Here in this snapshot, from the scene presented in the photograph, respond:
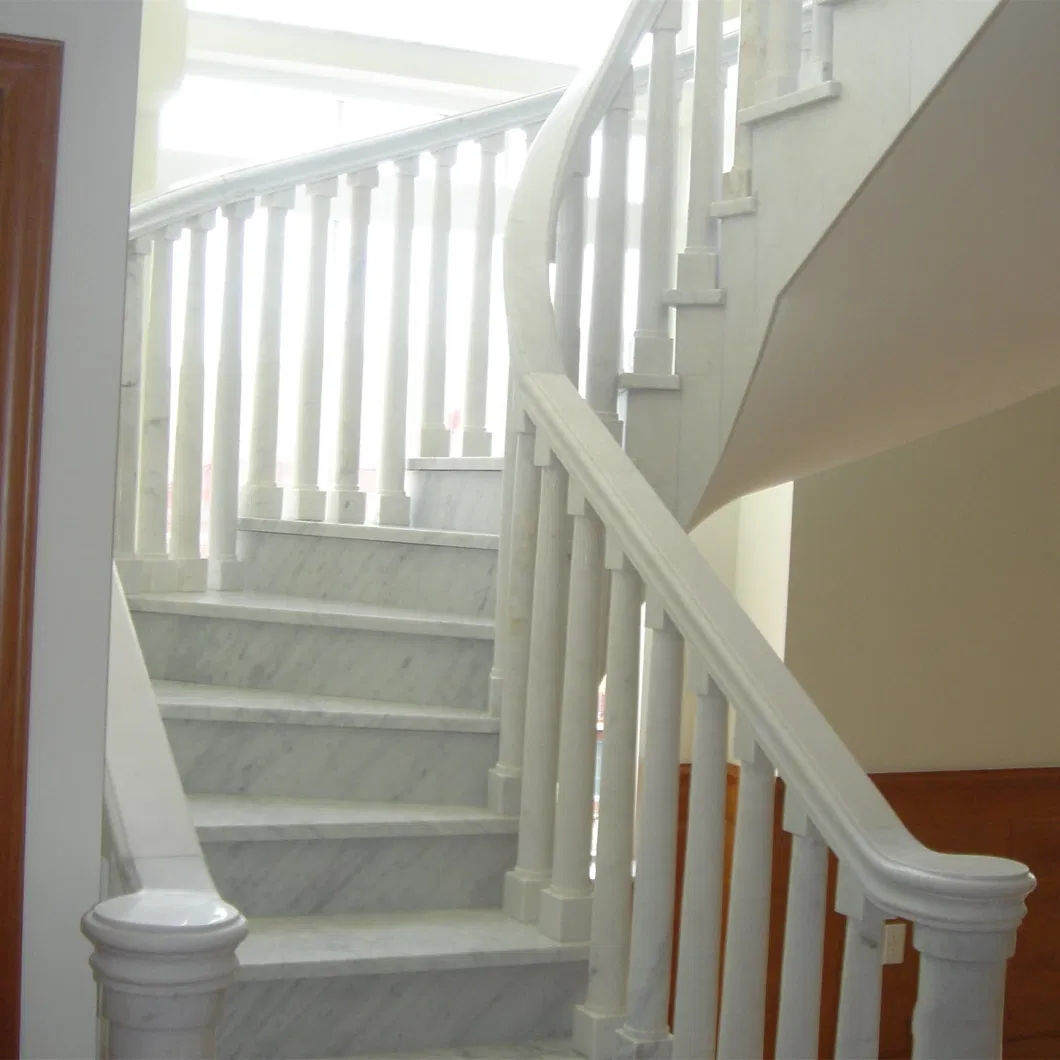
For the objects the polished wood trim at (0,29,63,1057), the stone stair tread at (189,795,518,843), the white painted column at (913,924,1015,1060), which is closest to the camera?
the polished wood trim at (0,29,63,1057)

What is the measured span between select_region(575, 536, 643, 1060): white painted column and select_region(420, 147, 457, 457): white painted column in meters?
1.32

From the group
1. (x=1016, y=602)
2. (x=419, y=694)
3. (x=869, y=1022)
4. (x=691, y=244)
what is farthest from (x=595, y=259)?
(x=1016, y=602)

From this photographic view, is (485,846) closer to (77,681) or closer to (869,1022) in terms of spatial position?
(869,1022)

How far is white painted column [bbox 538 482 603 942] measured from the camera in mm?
2164

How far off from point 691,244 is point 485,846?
120cm

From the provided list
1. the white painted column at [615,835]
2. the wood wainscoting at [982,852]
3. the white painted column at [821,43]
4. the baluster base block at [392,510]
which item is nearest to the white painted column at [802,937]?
the white painted column at [615,835]

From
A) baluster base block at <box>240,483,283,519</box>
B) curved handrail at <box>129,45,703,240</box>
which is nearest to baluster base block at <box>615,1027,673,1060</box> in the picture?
baluster base block at <box>240,483,283,519</box>

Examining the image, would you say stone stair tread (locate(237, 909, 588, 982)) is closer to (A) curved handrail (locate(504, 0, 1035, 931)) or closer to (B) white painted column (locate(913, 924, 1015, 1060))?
(A) curved handrail (locate(504, 0, 1035, 931))

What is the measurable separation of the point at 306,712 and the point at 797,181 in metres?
1.30

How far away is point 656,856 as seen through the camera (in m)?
Result: 1.95

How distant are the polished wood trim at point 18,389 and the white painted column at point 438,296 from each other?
1.95 m

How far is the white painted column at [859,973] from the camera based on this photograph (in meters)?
1.61

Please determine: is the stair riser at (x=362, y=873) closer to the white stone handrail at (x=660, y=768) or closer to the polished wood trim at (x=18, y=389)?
the white stone handrail at (x=660, y=768)

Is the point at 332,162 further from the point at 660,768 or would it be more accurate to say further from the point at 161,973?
the point at 161,973
